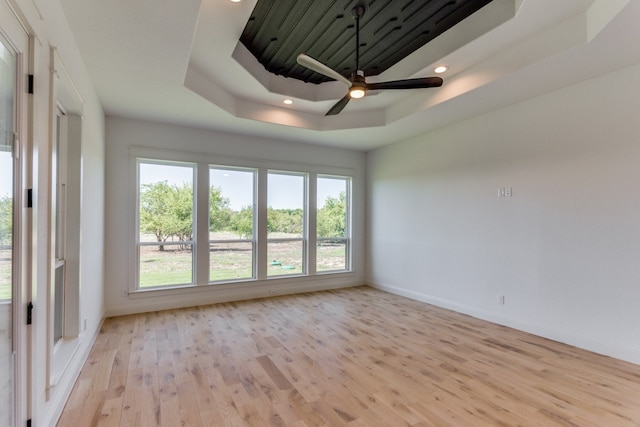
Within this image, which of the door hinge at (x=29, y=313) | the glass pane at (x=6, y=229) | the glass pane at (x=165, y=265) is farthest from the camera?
the glass pane at (x=165, y=265)

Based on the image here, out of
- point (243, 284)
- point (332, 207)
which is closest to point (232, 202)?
point (243, 284)

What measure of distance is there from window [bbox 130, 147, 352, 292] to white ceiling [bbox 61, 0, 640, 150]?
30.0 inches

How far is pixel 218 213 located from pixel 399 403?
3.76 meters

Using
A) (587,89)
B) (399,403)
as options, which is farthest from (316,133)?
(399,403)

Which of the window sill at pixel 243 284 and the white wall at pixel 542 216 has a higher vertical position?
the white wall at pixel 542 216

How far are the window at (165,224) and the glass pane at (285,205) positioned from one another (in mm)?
1296

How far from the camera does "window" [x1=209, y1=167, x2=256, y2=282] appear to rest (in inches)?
193

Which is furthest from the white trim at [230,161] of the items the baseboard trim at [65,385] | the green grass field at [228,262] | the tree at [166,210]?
the baseboard trim at [65,385]

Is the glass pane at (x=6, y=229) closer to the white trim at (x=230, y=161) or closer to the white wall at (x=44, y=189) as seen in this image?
the white wall at (x=44, y=189)

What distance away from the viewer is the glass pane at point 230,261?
→ 193 inches

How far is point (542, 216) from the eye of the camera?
Result: 349 centimetres

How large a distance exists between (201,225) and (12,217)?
3313mm

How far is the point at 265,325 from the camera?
3.82 meters

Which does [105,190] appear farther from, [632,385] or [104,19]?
[632,385]
